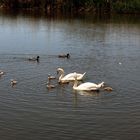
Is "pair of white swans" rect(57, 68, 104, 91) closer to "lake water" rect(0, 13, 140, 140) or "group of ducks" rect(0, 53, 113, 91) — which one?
"group of ducks" rect(0, 53, 113, 91)

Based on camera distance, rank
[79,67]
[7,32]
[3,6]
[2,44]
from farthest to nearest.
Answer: [3,6] < [7,32] < [2,44] < [79,67]

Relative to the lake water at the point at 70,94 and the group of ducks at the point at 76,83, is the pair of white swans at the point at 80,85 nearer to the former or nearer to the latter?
the group of ducks at the point at 76,83

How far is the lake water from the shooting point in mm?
19062

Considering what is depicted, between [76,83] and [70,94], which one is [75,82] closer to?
[76,83]

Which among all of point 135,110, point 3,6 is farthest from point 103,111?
point 3,6

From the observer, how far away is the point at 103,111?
70.9ft

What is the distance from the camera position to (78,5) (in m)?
102

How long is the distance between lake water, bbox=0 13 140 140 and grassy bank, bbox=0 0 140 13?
1856 inches

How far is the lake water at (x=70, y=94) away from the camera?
1906 centimetres

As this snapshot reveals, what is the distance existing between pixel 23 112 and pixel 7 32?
3342cm

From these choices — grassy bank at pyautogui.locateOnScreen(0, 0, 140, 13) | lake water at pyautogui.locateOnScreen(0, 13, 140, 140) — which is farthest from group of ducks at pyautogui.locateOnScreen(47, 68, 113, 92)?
grassy bank at pyautogui.locateOnScreen(0, 0, 140, 13)

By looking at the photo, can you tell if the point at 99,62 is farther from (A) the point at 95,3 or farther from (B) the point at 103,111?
(A) the point at 95,3

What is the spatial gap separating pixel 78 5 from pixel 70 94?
7830 cm

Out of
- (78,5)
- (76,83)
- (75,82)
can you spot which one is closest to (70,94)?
(75,82)
